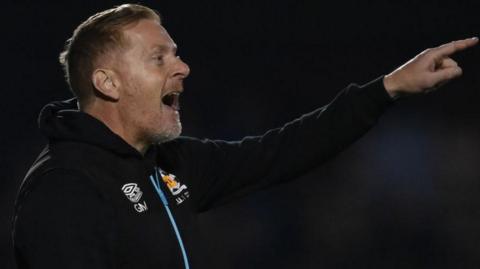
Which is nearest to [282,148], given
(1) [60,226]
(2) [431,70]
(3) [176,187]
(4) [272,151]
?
(4) [272,151]

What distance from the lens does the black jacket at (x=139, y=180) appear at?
107cm

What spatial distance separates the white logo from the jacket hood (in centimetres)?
6

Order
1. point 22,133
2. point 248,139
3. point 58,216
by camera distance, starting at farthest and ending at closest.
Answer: point 22,133
point 248,139
point 58,216

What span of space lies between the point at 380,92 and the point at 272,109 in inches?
77.7

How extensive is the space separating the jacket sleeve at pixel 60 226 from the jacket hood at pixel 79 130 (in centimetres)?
10

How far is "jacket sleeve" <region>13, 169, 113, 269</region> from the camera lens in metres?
1.05

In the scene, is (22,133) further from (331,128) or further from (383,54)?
(331,128)

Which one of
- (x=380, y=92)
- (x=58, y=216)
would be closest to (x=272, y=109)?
(x=380, y=92)

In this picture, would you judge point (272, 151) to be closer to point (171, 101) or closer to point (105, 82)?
point (171, 101)

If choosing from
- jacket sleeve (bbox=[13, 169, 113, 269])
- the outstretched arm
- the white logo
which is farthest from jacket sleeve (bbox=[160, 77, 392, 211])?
jacket sleeve (bbox=[13, 169, 113, 269])

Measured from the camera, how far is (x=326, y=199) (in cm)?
323

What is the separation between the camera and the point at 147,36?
4.41ft

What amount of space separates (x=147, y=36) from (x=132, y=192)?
0.28 m

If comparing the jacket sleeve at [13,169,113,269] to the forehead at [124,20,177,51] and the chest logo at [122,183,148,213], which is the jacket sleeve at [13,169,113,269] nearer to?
the chest logo at [122,183,148,213]
